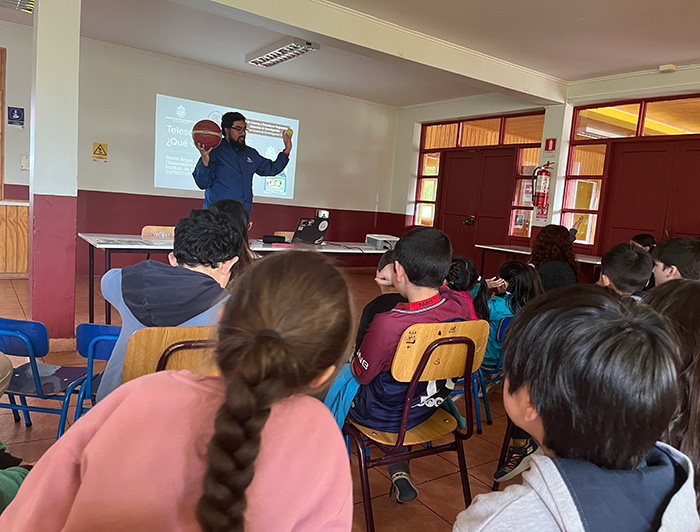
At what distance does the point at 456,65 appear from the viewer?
16.8 ft

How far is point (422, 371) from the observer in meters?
1.53

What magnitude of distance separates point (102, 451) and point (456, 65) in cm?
527

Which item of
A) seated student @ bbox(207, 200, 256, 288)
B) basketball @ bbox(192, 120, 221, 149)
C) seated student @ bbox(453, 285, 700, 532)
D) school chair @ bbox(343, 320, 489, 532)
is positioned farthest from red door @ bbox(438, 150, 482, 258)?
seated student @ bbox(453, 285, 700, 532)

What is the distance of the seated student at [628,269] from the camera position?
2299 mm

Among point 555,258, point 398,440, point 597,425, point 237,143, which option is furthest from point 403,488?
point 237,143

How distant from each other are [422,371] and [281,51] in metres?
4.78

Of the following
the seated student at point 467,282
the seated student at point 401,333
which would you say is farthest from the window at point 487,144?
the seated student at point 401,333

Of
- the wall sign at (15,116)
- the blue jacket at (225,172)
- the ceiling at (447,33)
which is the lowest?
the blue jacket at (225,172)

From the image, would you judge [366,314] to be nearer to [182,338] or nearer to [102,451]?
[182,338]

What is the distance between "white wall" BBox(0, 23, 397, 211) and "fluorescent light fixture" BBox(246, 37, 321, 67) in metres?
1.00

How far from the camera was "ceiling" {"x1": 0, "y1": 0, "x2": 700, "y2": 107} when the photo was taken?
404cm

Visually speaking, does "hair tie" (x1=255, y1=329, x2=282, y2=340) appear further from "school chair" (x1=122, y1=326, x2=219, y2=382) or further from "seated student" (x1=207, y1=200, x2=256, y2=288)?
"seated student" (x1=207, y1=200, x2=256, y2=288)

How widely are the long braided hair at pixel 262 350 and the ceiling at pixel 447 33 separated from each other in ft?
11.9

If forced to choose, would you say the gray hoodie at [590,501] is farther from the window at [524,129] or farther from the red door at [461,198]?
the red door at [461,198]
